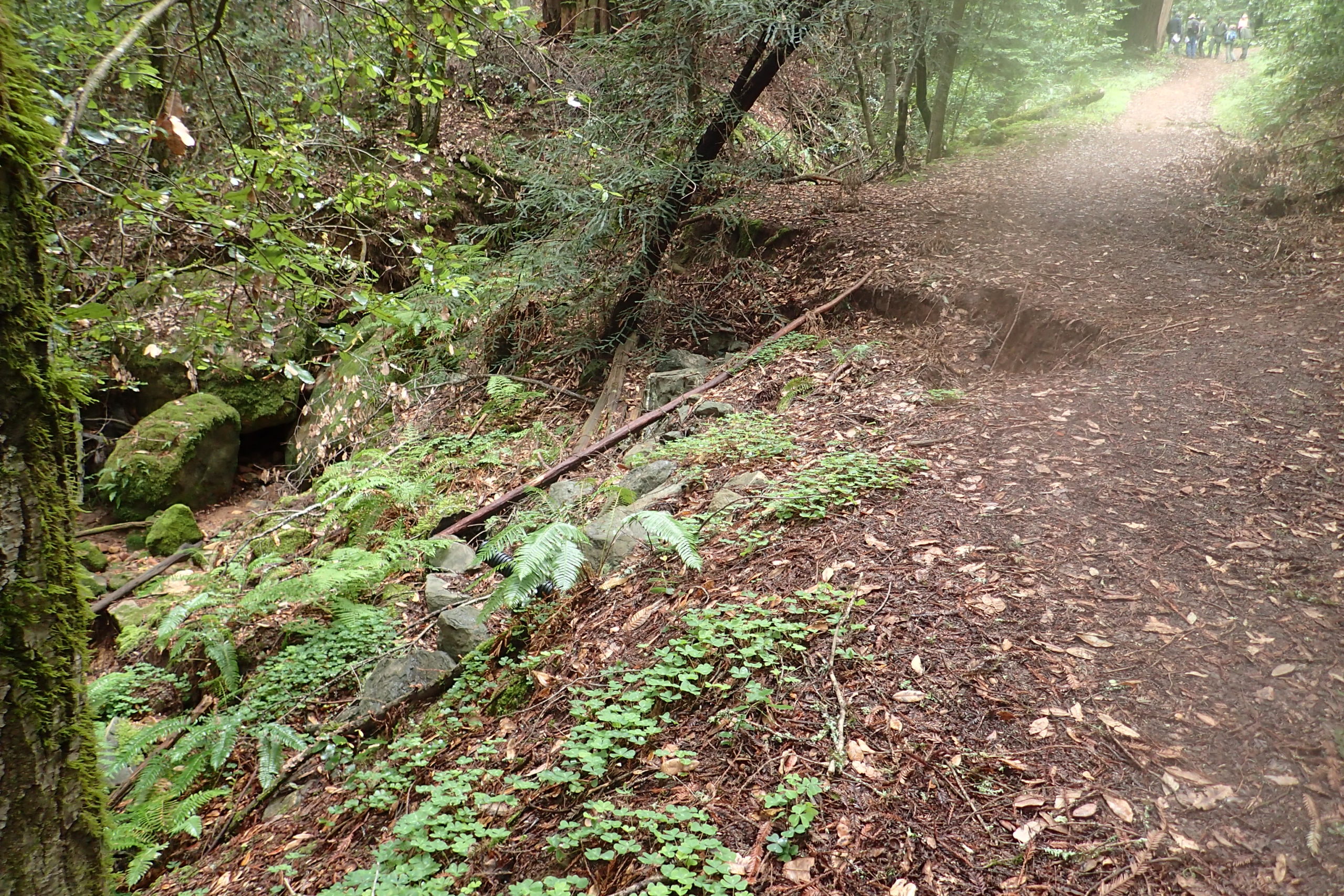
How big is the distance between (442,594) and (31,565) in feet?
10.2

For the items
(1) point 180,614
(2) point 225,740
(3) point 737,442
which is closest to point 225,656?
(1) point 180,614

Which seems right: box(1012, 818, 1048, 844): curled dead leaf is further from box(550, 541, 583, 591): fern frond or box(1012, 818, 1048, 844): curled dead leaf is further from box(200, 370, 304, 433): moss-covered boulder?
box(200, 370, 304, 433): moss-covered boulder

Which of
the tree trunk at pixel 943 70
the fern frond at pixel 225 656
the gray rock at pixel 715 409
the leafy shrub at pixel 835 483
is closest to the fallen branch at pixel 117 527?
the fern frond at pixel 225 656

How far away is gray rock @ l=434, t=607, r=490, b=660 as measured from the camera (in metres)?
Result: 4.31

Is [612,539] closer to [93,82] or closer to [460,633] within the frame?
[460,633]

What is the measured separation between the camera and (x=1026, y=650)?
3.24m

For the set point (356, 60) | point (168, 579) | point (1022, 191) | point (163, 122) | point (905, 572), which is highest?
point (356, 60)

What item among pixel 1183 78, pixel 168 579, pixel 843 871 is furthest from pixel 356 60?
pixel 1183 78

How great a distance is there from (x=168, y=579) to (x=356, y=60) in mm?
5888

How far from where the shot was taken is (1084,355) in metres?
6.57

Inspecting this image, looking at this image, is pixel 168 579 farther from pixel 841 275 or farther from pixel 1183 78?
pixel 1183 78

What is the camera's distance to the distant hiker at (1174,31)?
835 inches

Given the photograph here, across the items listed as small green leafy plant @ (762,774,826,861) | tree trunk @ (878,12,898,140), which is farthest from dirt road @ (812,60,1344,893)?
tree trunk @ (878,12,898,140)

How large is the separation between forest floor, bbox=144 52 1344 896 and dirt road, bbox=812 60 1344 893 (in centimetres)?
2
